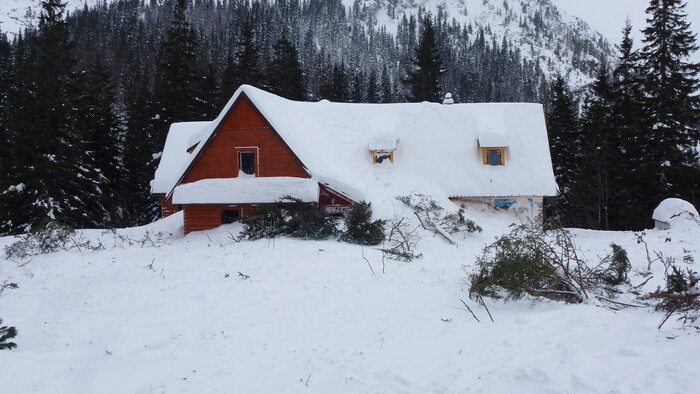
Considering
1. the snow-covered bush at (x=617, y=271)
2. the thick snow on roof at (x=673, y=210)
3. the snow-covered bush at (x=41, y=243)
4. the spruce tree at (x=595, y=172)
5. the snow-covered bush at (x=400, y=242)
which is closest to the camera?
the snow-covered bush at (x=617, y=271)

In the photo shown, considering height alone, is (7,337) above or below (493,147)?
below

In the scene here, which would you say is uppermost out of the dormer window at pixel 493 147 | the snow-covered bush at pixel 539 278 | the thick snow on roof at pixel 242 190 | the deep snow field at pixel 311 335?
the dormer window at pixel 493 147

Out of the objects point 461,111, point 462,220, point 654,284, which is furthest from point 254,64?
point 654,284

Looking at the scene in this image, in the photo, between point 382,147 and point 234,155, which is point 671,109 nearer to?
point 382,147

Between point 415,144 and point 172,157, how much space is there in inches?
596

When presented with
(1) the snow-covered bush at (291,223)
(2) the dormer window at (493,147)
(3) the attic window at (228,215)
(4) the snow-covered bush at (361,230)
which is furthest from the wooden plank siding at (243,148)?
(2) the dormer window at (493,147)

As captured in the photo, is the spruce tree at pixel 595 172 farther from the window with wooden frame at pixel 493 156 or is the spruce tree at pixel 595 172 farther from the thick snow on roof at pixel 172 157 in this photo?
the thick snow on roof at pixel 172 157

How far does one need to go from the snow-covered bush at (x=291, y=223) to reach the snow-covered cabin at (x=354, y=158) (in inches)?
81.5

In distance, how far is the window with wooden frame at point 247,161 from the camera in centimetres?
1838

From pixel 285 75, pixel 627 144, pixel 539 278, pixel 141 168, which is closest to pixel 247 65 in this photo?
pixel 285 75

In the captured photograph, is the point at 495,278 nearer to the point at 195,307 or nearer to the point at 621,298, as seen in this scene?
the point at 621,298

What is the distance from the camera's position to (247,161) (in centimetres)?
A: 1875

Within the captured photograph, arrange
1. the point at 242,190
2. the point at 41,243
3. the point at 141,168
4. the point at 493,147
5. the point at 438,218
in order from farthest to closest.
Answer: the point at 141,168, the point at 493,147, the point at 242,190, the point at 438,218, the point at 41,243

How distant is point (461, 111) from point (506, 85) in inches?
4385
